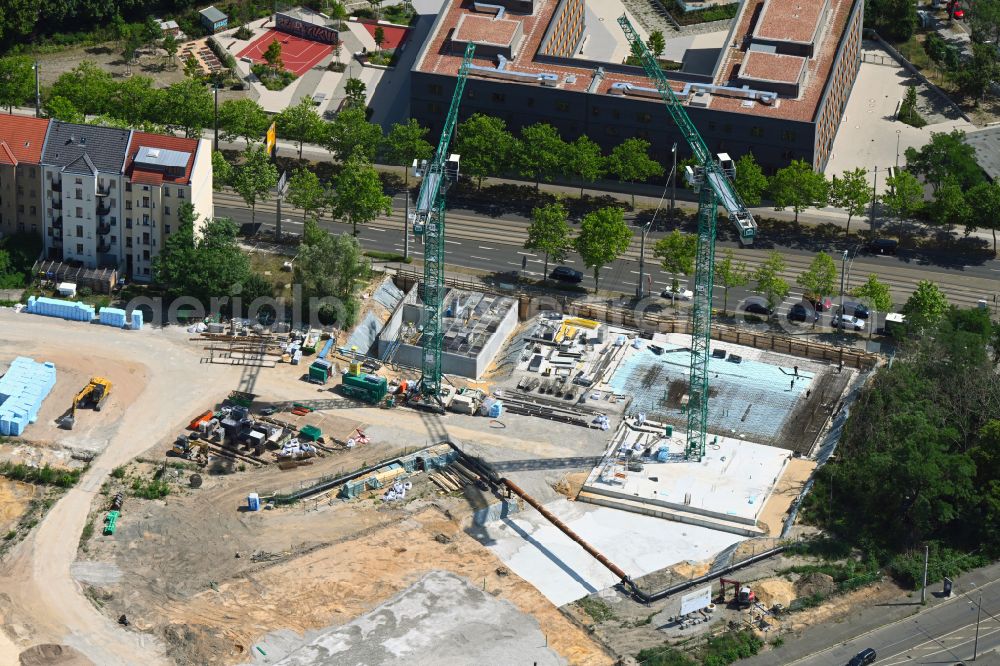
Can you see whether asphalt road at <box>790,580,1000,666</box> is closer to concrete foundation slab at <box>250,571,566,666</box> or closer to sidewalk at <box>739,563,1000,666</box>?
sidewalk at <box>739,563,1000,666</box>

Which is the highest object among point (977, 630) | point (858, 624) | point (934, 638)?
point (977, 630)

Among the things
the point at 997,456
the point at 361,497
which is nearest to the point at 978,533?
the point at 997,456

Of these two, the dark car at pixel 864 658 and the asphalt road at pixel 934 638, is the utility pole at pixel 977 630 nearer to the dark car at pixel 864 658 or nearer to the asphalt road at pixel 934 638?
the asphalt road at pixel 934 638

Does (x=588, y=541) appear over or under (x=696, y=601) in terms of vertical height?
over

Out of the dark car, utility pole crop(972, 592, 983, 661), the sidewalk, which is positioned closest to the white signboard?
the sidewalk

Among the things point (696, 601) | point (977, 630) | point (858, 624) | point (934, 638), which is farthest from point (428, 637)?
point (977, 630)

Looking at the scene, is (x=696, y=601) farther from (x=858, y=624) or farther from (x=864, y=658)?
(x=864, y=658)
